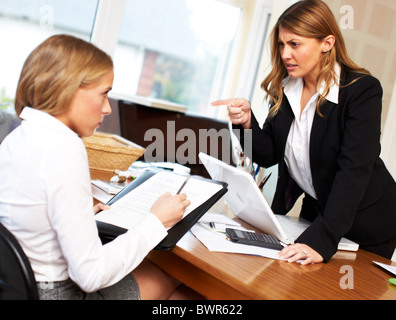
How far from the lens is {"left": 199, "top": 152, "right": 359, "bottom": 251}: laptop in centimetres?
135

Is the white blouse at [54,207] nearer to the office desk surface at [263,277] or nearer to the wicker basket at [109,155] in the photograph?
the office desk surface at [263,277]

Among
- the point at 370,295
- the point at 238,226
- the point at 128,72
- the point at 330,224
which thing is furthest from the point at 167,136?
the point at 370,295

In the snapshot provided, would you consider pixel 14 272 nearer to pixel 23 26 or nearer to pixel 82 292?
pixel 82 292

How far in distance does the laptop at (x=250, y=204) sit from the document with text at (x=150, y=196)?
79 mm

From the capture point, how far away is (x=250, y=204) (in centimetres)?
146

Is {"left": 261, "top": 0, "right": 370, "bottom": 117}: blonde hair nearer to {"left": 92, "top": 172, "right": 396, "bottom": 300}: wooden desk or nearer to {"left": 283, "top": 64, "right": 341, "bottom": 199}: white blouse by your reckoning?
{"left": 283, "top": 64, "right": 341, "bottom": 199}: white blouse

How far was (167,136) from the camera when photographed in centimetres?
310

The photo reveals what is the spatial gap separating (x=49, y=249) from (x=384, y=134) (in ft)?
10.00

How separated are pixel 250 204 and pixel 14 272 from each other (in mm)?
801

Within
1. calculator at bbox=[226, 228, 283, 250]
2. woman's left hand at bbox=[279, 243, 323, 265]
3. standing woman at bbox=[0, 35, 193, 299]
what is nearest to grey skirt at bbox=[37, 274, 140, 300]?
standing woman at bbox=[0, 35, 193, 299]

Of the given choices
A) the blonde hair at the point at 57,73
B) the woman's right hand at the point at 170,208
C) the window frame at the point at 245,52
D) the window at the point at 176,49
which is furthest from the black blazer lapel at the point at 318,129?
the window frame at the point at 245,52

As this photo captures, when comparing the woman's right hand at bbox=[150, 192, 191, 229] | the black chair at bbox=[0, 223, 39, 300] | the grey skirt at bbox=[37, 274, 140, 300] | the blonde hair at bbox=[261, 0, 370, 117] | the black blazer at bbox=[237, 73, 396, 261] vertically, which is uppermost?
the blonde hair at bbox=[261, 0, 370, 117]

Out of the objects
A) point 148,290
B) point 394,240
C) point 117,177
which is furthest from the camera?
point 117,177

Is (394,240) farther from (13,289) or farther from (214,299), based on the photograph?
(13,289)
